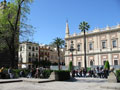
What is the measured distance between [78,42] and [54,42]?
903 centimetres

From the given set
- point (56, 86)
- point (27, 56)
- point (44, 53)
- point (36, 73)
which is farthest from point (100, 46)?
point (56, 86)

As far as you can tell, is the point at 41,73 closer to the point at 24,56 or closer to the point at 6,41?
the point at 6,41

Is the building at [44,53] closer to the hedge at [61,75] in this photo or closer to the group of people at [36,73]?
the group of people at [36,73]

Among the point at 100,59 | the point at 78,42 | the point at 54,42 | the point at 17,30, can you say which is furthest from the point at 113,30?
the point at 17,30

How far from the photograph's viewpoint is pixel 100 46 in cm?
5291

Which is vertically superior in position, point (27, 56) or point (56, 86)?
point (27, 56)

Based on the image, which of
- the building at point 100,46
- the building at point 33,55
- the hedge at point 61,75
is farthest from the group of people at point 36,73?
the building at point 33,55

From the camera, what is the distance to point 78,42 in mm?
58656

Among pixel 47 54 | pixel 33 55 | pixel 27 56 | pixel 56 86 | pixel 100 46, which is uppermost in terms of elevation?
pixel 100 46

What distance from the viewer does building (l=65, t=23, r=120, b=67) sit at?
49062mm

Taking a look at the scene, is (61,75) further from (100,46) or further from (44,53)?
(44,53)

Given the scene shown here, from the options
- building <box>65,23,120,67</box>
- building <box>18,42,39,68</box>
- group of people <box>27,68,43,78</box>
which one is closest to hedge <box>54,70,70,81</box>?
group of people <box>27,68,43,78</box>

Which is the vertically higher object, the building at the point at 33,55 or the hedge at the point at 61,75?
the building at the point at 33,55

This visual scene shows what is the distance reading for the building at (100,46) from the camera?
161 ft
